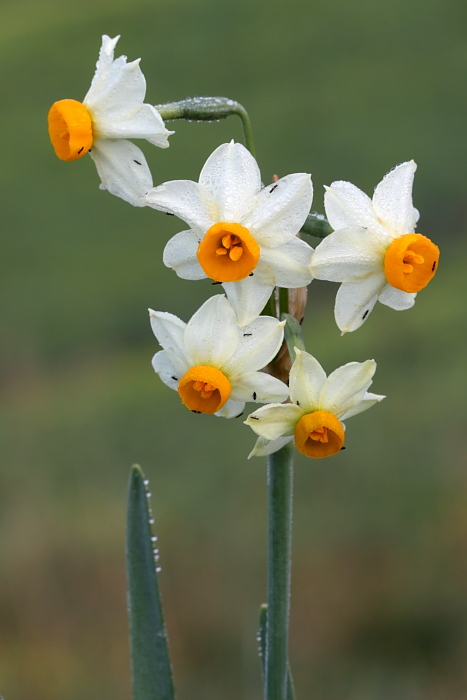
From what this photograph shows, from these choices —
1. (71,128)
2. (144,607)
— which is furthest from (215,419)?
(71,128)

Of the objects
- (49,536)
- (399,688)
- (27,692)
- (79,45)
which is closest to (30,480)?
(49,536)

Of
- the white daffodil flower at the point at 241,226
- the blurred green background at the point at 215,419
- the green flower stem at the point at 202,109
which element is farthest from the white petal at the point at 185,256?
the blurred green background at the point at 215,419

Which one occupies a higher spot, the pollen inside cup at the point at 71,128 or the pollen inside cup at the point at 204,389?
the pollen inside cup at the point at 71,128

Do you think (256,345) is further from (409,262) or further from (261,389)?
(409,262)

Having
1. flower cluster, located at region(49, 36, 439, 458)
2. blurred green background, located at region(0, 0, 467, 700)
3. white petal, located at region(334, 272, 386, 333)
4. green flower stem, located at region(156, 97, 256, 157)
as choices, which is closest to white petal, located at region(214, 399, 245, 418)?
flower cluster, located at region(49, 36, 439, 458)

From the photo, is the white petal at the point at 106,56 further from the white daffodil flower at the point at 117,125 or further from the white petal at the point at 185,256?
the white petal at the point at 185,256

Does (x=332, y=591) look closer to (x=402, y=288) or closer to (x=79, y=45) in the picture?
(x=402, y=288)
